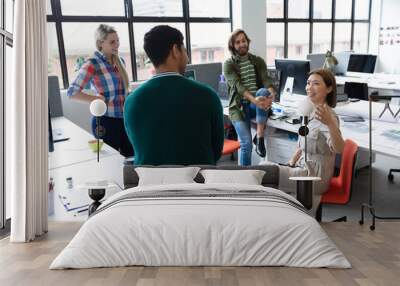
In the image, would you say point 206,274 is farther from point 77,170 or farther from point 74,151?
point 74,151

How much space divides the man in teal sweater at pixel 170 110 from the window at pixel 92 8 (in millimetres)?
4160

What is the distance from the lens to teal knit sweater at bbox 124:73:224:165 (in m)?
2.53

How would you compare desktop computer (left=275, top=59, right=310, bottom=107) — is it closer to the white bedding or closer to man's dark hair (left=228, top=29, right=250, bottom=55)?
man's dark hair (left=228, top=29, right=250, bottom=55)

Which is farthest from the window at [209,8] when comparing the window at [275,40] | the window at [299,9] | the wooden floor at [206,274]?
the wooden floor at [206,274]

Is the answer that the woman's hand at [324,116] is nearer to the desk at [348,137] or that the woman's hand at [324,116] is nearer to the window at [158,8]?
the desk at [348,137]

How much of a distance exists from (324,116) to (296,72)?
85.7 inches

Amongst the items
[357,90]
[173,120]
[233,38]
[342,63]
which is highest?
[233,38]

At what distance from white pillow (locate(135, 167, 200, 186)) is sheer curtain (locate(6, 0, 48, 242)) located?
2.15 ft

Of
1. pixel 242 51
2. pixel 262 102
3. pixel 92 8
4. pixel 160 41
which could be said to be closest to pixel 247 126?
pixel 262 102

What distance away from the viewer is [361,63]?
834cm

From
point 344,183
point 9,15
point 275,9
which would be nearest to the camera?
point 9,15

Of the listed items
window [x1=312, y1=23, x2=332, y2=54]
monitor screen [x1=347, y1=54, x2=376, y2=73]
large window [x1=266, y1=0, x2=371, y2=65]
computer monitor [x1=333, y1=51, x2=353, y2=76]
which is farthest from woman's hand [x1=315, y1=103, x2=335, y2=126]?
window [x1=312, y1=23, x2=332, y2=54]

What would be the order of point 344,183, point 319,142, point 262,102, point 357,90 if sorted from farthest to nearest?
point 357,90, point 262,102, point 344,183, point 319,142

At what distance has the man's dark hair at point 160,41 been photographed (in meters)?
2.48
